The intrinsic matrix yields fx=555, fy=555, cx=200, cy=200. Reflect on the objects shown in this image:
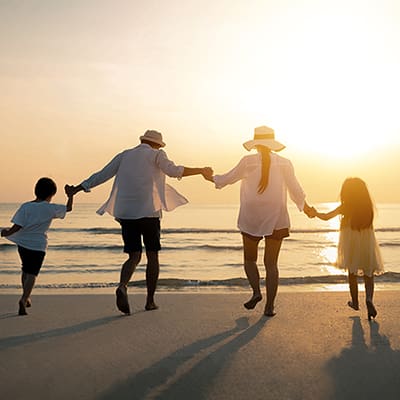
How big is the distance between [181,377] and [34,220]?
3.19 meters

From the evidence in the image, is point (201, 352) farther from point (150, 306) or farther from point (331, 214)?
point (331, 214)

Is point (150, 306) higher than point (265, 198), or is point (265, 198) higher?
point (265, 198)

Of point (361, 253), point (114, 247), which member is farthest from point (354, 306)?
point (114, 247)

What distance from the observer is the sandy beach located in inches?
129

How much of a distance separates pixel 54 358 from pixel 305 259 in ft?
47.1

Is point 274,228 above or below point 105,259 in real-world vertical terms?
above

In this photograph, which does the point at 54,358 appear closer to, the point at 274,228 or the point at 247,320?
the point at 247,320

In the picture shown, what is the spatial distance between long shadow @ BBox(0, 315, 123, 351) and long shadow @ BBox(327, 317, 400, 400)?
2402 mm

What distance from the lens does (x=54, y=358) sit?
400 cm

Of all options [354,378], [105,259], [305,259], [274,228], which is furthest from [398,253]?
[354,378]

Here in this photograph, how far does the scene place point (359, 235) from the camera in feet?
19.8

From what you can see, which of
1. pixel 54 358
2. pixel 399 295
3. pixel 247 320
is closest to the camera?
pixel 54 358

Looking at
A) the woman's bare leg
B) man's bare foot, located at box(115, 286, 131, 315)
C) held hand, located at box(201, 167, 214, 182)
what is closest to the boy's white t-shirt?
man's bare foot, located at box(115, 286, 131, 315)

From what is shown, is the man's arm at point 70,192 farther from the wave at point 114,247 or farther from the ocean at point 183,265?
the wave at point 114,247
